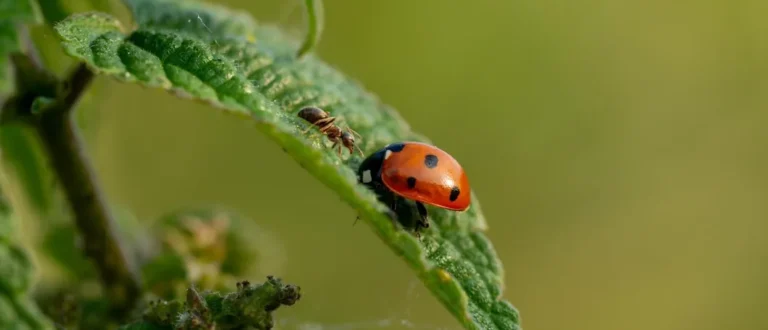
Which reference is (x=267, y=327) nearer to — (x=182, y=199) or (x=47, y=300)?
(x=47, y=300)

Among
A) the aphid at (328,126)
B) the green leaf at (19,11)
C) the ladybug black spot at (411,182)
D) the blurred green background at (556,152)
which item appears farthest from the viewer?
the blurred green background at (556,152)

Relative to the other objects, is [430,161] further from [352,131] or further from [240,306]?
[240,306]

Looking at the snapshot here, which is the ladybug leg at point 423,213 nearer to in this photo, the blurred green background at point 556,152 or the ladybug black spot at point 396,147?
the ladybug black spot at point 396,147

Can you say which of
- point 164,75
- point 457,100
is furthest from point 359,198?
point 457,100

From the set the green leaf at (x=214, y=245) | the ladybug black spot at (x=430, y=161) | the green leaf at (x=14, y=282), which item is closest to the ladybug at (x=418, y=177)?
the ladybug black spot at (x=430, y=161)

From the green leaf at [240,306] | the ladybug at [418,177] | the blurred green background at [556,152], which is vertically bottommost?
the blurred green background at [556,152]

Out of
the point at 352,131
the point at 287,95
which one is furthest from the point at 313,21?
the point at 352,131

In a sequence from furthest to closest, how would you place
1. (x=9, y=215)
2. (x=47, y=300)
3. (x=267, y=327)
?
(x=47, y=300) → (x=9, y=215) → (x=267, y=327)
